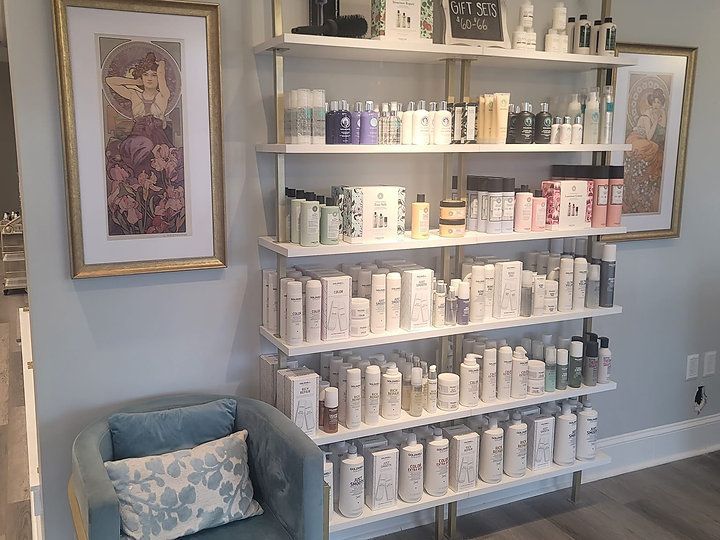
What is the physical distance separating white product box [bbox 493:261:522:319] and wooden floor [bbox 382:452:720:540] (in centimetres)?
90

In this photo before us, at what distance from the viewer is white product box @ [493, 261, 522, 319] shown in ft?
8.34

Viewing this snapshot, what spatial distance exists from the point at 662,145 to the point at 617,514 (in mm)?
1605

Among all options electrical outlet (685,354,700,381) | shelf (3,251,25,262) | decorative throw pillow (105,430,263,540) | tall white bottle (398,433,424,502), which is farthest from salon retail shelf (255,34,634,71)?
shelf (3,251,25,262)

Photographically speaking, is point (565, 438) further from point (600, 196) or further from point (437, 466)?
point (600, 196)

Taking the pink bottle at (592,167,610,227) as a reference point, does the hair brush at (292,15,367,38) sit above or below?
above

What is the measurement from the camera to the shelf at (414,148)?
2145mm

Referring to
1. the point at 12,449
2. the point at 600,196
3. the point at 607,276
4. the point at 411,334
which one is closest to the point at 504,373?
the point at 411,334

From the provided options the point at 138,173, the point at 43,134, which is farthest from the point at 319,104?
the point at 43,134

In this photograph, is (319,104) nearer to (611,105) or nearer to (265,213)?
(265,213)

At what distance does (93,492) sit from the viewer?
5.61ft

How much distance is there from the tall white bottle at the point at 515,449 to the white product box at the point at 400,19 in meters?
1.48

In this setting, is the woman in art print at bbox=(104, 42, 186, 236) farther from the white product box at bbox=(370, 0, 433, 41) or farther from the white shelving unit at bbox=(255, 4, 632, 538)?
the white product box at bbox=(370, 0, 433, 41)

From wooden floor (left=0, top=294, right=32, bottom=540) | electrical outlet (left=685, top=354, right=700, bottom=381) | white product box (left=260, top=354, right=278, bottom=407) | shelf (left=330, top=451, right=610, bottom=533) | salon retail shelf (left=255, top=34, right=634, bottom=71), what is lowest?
wooden floor (left=0, top=294, right=32, bottom=540)

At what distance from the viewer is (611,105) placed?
267 cm
